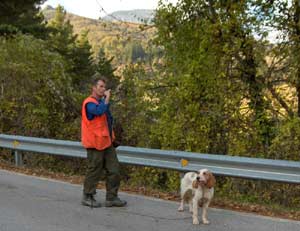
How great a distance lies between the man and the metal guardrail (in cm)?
104

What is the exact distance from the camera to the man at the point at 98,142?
6504 millimetres

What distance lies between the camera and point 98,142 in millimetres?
6586

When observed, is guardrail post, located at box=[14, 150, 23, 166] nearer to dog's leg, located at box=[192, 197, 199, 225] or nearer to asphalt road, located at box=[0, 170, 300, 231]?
asphalt road, located at box=[0, 170, 300, 231]

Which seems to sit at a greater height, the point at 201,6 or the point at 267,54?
the point at 201,6

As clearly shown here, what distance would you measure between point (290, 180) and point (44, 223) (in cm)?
300

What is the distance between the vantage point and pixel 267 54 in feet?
34.0

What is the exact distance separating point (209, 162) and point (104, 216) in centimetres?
170

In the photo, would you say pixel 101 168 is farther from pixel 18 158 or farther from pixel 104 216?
pixel 18 158

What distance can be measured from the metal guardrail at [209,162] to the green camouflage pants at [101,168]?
104cm

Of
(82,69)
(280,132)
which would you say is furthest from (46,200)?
(82,69)

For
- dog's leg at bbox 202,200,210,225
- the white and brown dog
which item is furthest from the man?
dog's leg at bbox 202,200,210,225

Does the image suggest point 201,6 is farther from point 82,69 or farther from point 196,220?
point 82,69

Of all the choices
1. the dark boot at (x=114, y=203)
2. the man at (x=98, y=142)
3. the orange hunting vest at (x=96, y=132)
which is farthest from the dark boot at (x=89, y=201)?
the orange hunting vest at (x=96, y=132)

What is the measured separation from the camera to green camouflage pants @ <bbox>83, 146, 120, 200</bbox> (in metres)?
6.67
